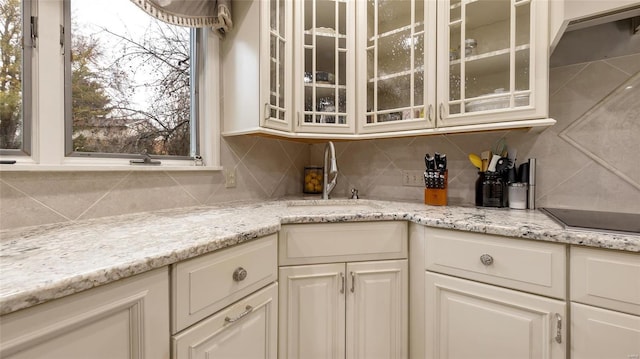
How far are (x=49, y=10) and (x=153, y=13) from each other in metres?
0.35

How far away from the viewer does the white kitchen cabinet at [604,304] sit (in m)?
0.86

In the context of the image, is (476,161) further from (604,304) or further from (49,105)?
(49,105)

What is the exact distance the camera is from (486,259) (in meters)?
1.08

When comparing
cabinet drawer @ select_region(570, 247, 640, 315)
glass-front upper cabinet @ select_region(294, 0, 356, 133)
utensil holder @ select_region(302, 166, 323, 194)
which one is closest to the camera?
cabinet drawer @ select_region(570, 247, 640, 315)

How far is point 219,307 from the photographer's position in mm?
852

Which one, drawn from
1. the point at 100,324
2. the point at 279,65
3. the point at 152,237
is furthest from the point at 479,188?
the point at 100,324

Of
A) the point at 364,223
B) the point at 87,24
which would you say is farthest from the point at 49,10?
the point at 364,223

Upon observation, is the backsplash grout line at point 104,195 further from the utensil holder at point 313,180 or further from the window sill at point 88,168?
the utensil holder at point 313,180

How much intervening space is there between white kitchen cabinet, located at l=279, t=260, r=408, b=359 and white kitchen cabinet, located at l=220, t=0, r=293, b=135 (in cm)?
79

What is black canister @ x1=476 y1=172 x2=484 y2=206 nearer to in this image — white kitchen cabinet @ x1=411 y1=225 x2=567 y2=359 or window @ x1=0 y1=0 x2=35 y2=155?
white kitchen cabinet @ x1=411 y1=225 x2=567 y2=359

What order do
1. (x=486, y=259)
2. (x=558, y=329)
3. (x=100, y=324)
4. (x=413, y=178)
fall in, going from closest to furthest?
(x=100, y=324), (x=558, y=329), (x=486, y=259), (x=413, y=178)

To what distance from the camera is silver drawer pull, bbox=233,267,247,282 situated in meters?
0.91

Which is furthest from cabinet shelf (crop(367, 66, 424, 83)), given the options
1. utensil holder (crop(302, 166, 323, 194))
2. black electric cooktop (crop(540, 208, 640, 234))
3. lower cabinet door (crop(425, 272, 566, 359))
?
lower cabinet door (crop(425, 272, 566, 359))

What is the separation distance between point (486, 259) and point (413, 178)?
811mm
